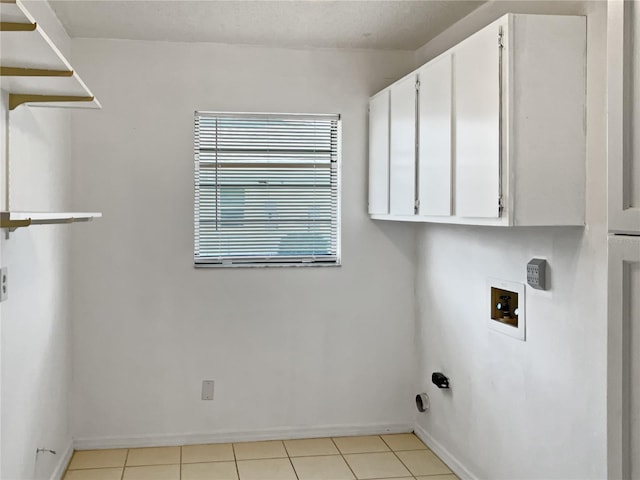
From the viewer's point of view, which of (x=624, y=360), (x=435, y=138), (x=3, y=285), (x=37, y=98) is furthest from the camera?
(x=435, y=138)

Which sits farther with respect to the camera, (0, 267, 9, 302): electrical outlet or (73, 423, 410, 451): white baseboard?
(73, 423, 410, 451): white baseboard

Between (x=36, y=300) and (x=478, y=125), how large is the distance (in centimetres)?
211

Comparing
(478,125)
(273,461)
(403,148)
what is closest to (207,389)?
(273,461)

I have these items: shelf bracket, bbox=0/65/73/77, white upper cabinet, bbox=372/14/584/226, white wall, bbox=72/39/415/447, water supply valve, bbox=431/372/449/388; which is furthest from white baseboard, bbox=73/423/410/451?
shelf bracket, bbox=0/65/73/77

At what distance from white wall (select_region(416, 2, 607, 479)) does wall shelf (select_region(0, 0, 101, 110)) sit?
1874mm

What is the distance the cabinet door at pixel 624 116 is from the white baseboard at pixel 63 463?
3.10 m

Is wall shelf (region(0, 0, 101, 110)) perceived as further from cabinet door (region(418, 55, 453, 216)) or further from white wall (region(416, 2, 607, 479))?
white wall (region(416, 2, 607, 479))

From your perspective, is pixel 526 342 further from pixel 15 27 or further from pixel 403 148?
pixel 15 27

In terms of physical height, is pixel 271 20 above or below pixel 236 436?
above

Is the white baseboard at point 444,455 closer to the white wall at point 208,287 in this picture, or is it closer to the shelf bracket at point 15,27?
the white wall at point 208,287

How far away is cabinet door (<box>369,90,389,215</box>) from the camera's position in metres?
3.94

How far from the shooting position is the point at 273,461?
3.86 meters

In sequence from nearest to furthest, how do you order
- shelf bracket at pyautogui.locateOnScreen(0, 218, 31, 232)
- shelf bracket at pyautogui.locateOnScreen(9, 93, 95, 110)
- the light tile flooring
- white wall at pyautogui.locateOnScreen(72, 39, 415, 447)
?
shelf bracket at pyautogui.locateOnScreen(0, 218, 31, 232), shelf bracket at pyautogui.locateOnScreen(9, 93, 95, 110), the light tile flooring, white wall at pyautogui.locateOnScreen(72, 39, 415, 447)

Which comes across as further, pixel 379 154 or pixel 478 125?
pixel 379 154
